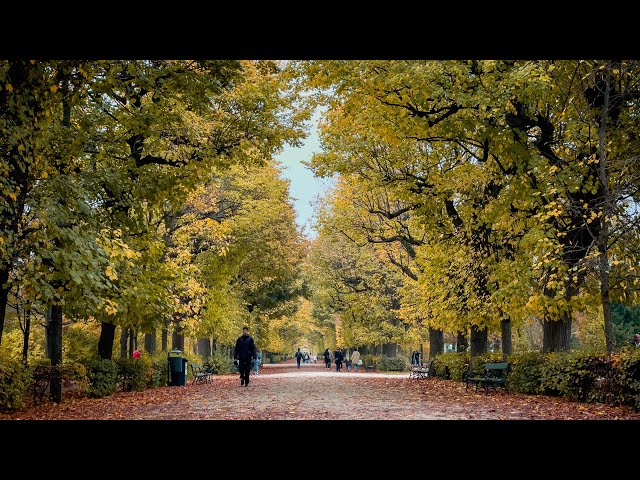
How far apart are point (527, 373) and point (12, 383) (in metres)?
11.4

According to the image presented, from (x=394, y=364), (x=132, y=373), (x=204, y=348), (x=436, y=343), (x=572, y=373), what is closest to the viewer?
(x=572, y=373)

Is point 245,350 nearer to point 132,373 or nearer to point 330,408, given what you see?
point 132,373

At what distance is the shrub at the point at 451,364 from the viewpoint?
2303 cm

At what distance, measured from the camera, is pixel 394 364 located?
137ft

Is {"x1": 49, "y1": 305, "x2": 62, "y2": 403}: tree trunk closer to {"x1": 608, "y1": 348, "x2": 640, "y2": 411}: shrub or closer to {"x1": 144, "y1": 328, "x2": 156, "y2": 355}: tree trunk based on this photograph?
{"x1": 144, "y1": 328, "x2": 156, "y2": 355}: tree trunk

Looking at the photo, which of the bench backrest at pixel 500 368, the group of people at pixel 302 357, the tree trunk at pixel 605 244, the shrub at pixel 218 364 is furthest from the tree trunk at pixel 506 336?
the group of people at pixel 302 357

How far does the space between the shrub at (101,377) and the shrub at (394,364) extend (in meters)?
26.4

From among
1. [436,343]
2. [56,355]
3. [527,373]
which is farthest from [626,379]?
[436,343]

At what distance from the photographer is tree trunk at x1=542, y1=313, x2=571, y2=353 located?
15992 millimetres
